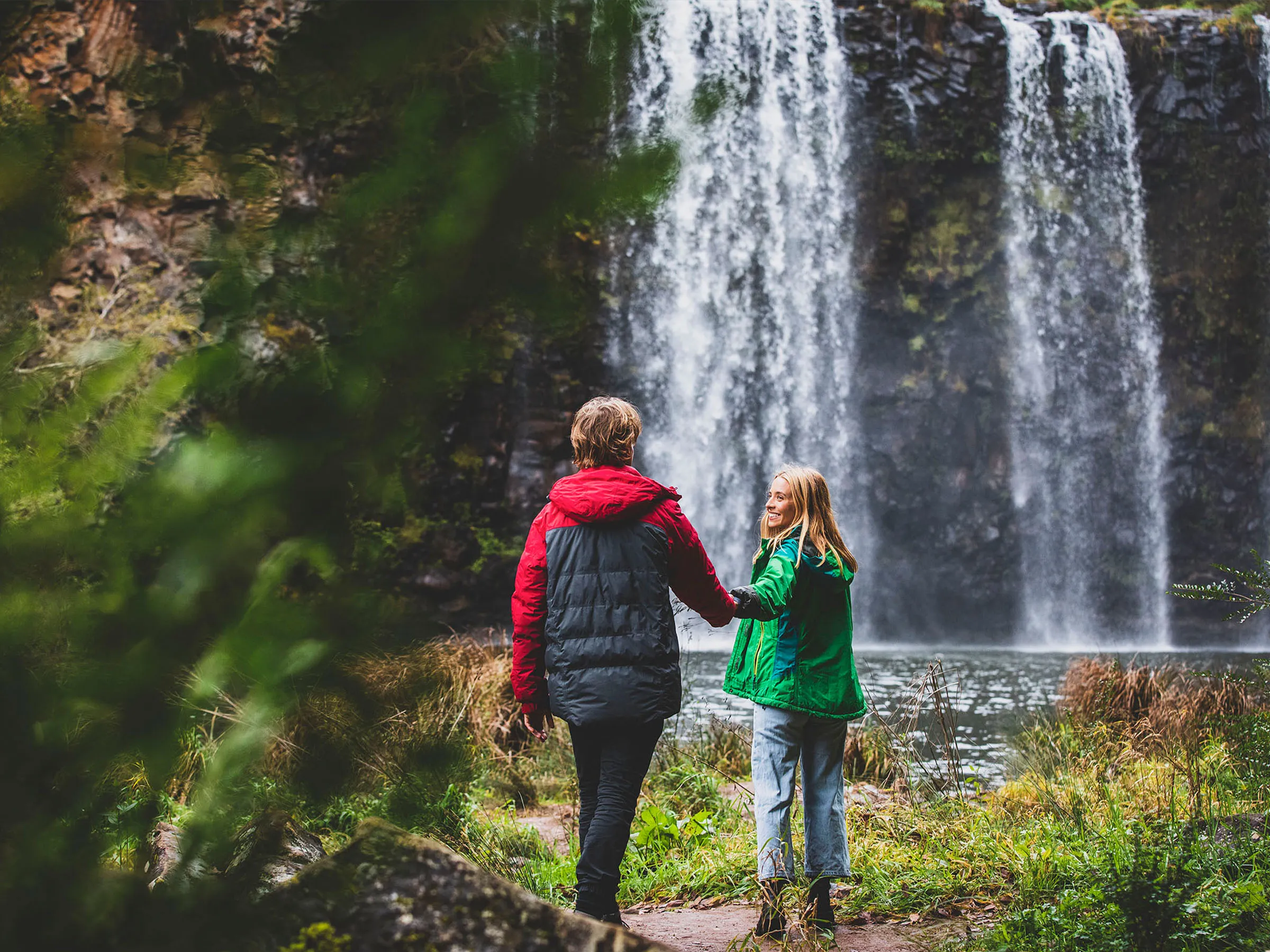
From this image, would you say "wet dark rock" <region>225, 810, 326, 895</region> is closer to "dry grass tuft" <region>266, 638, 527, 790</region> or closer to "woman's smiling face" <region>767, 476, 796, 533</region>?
"dry grass tuft" <region>266, 638, 527, 790</region>

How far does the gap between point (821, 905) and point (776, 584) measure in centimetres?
112

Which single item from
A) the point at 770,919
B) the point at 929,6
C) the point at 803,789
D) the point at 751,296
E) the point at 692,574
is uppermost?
the point at 929,6

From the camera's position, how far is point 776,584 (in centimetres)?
340

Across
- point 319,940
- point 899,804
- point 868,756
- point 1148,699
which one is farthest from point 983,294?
point 319,940

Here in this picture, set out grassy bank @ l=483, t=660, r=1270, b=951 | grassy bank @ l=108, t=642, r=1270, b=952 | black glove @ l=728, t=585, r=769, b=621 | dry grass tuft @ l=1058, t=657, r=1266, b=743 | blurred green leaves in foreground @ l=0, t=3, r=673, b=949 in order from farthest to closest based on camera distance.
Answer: dry grass tuft @ l=1058, t=657, r=1266, b=743
black glove @ l=728, t=585, r=769, b=621
grassy bank @ l=483, t=660, r=1270, b=951
grassy bank @ l=108, t=642, r=1270, b=952
blurred green leaves in foreground @ l=0, t=3, r=673, b=949

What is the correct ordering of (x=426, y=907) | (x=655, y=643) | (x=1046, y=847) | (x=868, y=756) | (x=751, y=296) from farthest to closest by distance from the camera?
(x=751, y=296), (x=868, y=756), (x=1046, y=847), (x=655, y=643), (x=426, y=907)

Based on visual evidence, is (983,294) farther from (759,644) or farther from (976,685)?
(759,644)

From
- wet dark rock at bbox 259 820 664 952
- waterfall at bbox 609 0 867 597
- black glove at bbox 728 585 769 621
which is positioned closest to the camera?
wet dark rock at bbox 259 820 664 952

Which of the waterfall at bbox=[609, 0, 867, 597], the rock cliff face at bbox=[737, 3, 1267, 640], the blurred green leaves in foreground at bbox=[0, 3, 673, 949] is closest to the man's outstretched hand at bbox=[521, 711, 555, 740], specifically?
the blurred green leaves in foreground at bbox=[0, 3, 673, 949]

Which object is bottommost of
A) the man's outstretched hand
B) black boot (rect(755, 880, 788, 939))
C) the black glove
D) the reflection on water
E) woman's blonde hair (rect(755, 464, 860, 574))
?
the reflection on water

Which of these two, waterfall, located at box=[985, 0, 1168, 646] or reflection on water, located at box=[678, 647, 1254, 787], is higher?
waterfall, located at box=[985, 0, 1168, 646]

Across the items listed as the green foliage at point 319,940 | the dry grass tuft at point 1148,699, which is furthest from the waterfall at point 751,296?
the green foliage at point 319,940

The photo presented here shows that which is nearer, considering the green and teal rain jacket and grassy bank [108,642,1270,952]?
grassy bank [108,642,1270,952]

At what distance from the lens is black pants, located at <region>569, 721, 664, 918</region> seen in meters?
3.14
